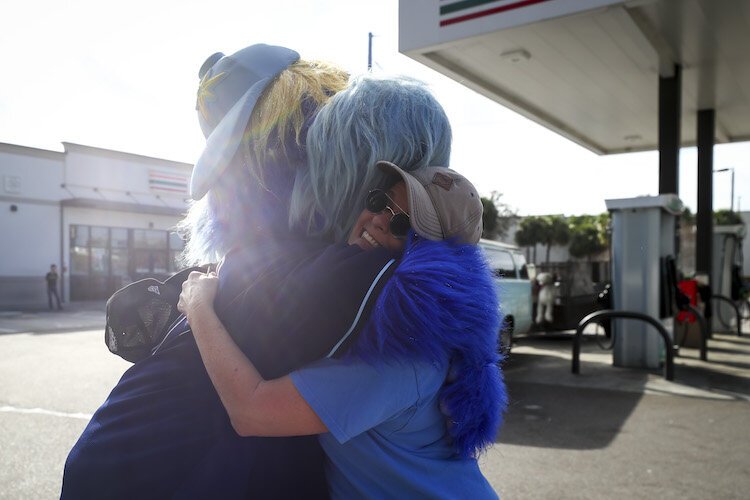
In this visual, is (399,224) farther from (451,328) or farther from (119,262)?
(119,262)

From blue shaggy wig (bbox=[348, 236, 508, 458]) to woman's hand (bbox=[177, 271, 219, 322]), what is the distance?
1.01ft

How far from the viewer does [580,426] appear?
5207 millimetres

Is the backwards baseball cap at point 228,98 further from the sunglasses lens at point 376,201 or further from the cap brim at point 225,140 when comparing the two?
the sunglasses lens at point 376,201

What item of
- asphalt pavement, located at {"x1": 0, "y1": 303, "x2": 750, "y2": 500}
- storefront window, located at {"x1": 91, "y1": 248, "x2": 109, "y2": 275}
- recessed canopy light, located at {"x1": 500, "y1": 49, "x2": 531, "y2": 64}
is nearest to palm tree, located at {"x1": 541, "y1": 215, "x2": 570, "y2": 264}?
storefront window, located at {"x1": 91, "y1": 248, "x2": 109, "y2": 275}

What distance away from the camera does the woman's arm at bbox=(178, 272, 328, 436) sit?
3.32 ft

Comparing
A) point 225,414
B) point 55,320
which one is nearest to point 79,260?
point 55,320

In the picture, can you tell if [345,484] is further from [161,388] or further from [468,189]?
[468,189]

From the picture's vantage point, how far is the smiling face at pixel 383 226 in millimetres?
1116

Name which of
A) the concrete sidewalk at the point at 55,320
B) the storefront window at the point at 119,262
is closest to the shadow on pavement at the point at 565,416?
the concrete sidewalk at the point at 55,320

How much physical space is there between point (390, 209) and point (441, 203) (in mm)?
98

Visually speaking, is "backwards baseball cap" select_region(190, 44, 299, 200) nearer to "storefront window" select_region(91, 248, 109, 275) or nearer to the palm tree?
"storefront window" select_region(91, 248, 109, 275)

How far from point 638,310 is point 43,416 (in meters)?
7.18

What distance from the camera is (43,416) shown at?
5707mm

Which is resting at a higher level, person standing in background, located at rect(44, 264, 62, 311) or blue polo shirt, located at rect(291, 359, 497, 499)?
blue polo shirt, located at rect(291, 359, 497, 499)
